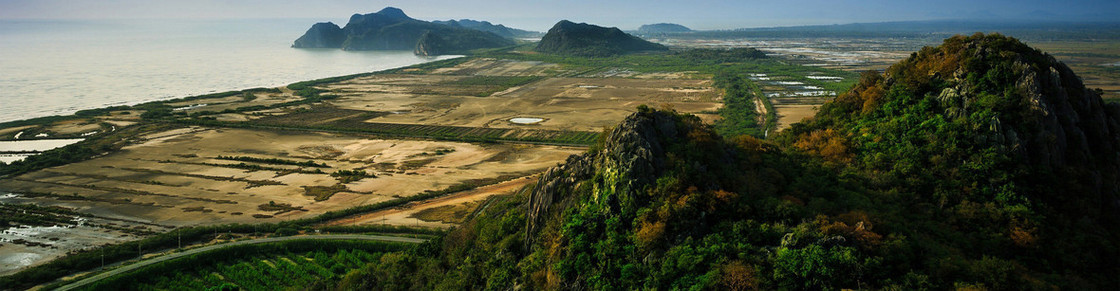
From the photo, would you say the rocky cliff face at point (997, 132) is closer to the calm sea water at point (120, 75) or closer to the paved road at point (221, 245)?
the paved road at point (221, 245)

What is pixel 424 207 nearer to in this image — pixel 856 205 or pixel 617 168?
pixel 617 168

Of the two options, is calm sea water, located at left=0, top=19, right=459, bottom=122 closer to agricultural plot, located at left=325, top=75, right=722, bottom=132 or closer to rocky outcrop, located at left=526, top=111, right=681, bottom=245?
agricultural plot, located at left=325, top=75, right=722, bottom=132

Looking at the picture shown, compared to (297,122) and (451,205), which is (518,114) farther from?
(451,205)

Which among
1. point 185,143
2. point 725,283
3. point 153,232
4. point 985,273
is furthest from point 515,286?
point 185,143

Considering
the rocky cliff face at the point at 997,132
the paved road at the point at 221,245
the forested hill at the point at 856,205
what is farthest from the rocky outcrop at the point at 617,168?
the paved road at the point at 221,245

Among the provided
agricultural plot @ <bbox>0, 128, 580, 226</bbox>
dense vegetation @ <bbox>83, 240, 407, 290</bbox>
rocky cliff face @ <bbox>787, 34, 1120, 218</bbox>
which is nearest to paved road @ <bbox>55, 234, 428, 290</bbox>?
dense vegetation @ <bbox>83, 240, 407, 290</bbox>

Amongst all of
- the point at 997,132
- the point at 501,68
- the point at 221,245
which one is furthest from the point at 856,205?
the point at 501,68
